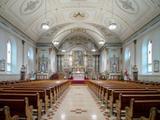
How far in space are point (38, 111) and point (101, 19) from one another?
730 inches

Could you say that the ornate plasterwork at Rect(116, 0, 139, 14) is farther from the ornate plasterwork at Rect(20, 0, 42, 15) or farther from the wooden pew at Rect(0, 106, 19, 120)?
the wooden pew at Rect(0, 106, 19, 120)

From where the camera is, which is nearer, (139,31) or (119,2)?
(119,2)

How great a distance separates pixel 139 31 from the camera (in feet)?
70.0

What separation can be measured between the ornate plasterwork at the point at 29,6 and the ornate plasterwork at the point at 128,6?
5979mm

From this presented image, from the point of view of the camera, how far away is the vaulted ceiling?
55.2 feet

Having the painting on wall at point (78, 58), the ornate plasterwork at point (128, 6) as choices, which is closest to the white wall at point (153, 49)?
the ornate plasterwork at point (128, 6)

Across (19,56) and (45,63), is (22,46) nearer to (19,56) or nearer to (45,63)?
(19,56)

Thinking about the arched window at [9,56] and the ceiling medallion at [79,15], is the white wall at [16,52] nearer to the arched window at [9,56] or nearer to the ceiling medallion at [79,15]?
the arched window at [9,56]

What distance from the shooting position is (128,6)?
18.2m

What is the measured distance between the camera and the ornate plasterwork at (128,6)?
1736 cm

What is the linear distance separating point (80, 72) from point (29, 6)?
18.3 meters

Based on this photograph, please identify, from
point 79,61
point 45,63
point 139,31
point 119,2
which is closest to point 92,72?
point 79,61

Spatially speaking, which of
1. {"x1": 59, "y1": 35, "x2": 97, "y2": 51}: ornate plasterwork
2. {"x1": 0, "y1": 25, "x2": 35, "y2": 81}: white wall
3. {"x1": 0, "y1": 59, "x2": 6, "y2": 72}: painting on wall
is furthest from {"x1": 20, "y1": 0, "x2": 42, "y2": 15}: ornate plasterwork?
{"x1": 59, "y1": 35, "x2": 97, "y2": 51}: ornate plasterwork

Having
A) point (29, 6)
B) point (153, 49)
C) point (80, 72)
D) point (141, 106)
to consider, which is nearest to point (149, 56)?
point (153, 49)
